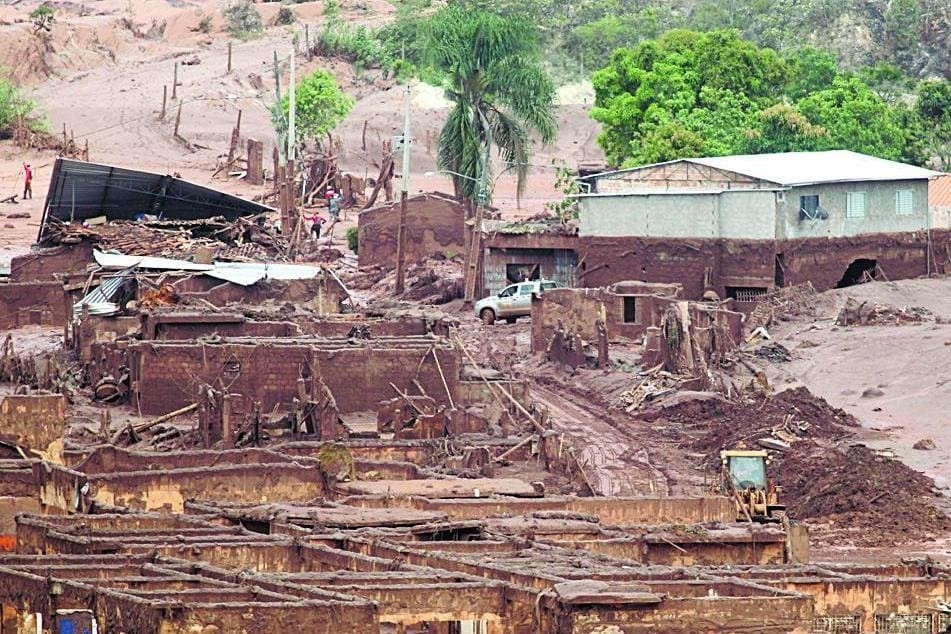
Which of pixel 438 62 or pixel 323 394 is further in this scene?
pixel 438 62

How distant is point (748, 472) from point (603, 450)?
827 cm

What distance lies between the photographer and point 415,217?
68.5 metres

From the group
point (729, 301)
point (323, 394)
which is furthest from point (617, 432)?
point (729, 301)

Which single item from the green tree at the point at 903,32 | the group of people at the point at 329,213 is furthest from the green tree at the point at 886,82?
the group of people at the point at 329,213

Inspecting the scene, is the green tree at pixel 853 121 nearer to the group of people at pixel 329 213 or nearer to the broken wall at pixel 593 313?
the group of people at pixel 329 213

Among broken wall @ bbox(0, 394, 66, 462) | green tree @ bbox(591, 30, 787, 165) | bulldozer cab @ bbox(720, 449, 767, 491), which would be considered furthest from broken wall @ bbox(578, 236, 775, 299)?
broken wall @ bbox(0, 394, 66, 462)

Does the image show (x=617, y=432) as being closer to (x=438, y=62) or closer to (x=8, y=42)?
(x=438, y=62)

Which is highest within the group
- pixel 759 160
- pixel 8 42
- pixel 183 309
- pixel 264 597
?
pixel 8 42

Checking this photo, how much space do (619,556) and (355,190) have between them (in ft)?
174

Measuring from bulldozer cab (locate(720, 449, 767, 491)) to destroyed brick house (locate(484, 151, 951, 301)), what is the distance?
22.4m

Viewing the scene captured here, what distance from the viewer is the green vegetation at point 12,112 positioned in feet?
283

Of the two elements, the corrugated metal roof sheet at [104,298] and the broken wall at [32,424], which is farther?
the corrugated metal roof sheet at [104,298]

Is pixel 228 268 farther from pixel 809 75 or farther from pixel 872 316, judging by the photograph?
pixel 809 75

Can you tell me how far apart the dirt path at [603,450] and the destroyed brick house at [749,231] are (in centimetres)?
994
